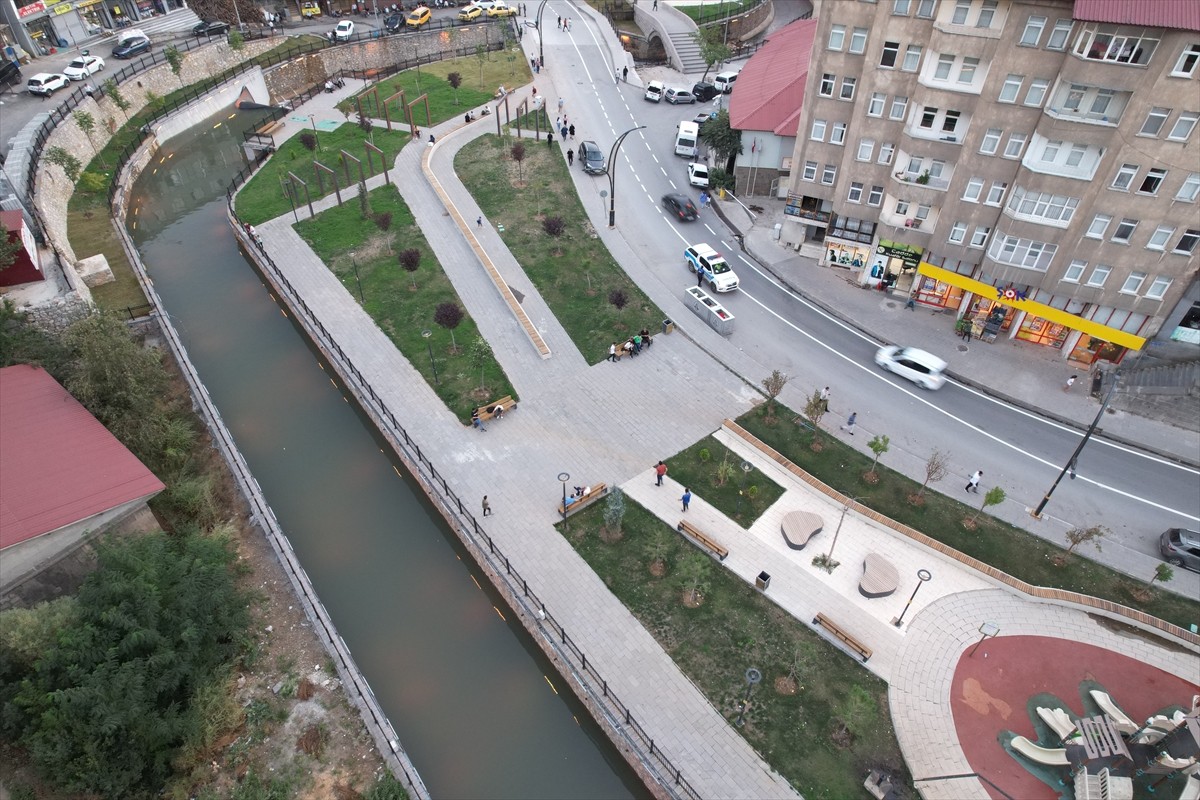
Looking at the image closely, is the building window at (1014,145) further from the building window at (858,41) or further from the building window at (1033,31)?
the building window at (858,41)

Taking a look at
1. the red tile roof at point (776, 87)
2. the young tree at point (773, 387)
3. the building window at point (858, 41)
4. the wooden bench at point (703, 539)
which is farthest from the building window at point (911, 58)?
the wooden bench at point (703, 539)

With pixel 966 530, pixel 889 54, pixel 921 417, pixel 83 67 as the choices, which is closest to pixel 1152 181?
pixel 889 54

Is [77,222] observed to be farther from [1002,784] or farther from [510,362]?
[1002,784]

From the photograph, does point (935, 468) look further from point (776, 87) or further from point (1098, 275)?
point (776, 87)

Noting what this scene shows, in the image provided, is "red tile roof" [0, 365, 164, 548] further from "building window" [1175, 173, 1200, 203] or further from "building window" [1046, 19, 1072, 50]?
"building window" [1175, 173, 1200, 203]

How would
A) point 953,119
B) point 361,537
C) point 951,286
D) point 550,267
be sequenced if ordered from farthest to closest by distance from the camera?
point 550,267, point 951,286, point 953,119, point 361,537

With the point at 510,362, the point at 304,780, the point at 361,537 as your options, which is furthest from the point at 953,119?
the point at 304,780
